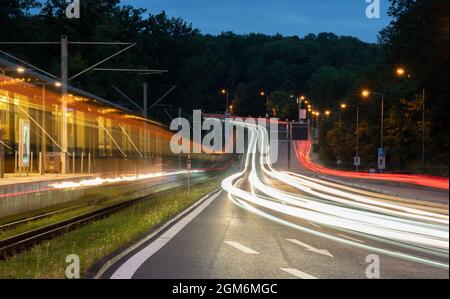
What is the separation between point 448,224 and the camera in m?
3.08

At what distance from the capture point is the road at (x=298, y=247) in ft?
26.3

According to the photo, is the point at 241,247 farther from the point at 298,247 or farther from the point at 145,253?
the point at 145,253

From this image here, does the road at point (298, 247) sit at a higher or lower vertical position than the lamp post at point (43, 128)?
lower

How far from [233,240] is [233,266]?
395 centimetres

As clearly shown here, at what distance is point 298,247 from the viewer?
12633mm

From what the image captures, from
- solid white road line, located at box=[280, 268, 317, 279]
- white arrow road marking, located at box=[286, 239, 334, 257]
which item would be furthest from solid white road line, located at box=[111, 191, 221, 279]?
white arrow road marking, located at box=[286, 239, 334, 257]

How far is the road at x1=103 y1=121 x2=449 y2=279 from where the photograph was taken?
26.3ft

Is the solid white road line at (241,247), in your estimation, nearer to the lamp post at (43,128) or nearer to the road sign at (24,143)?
the road sign at (24,143)

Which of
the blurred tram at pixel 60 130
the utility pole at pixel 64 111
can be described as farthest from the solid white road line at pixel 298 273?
the utility pole at pixel 64 111

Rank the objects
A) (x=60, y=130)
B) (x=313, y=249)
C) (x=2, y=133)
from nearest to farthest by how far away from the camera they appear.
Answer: (x=313, y=249) → (x=2, y=133) → (x=60, y=130)

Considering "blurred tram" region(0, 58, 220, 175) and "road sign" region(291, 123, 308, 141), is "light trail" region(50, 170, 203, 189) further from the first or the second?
"road sign" region(291, 123, 308, 141)

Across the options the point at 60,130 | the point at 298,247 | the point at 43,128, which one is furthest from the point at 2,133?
the point at 298,247

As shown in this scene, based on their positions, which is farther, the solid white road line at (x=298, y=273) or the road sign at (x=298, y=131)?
the road sign at (x=298, y=131)
